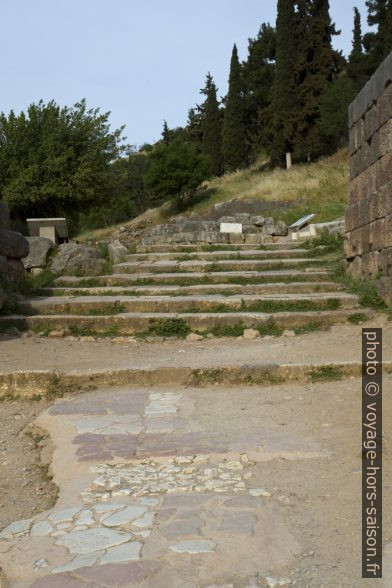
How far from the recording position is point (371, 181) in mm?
7492

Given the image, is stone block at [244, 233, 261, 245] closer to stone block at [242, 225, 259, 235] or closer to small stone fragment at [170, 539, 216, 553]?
stone block at [242, 225, 259, 235]

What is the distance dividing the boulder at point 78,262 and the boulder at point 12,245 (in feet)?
3.32

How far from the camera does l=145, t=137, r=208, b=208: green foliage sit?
90.8 feet

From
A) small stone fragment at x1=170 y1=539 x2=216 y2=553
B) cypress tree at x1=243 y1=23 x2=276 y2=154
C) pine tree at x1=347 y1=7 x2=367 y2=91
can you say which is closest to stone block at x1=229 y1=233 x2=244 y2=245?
small stone fragment at x1=170 y1=539 x2=216 y2=553

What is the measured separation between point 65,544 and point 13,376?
2.88 m

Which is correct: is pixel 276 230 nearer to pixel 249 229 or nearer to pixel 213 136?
pixel 249 229

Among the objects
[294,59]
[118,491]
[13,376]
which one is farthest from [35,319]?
[294,59]

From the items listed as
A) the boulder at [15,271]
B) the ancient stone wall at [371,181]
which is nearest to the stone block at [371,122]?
the ancient stone wall at [371,181]

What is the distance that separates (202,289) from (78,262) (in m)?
2.48

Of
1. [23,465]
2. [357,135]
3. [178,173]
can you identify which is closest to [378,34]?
[178,173]

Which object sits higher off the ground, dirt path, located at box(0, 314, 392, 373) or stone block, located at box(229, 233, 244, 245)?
stone block, located at box(229, 233, 244, 245)

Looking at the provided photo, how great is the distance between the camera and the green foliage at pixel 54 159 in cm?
2341

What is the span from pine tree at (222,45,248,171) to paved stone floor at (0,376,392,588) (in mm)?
31322

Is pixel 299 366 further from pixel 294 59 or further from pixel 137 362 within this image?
pixel 294 59
